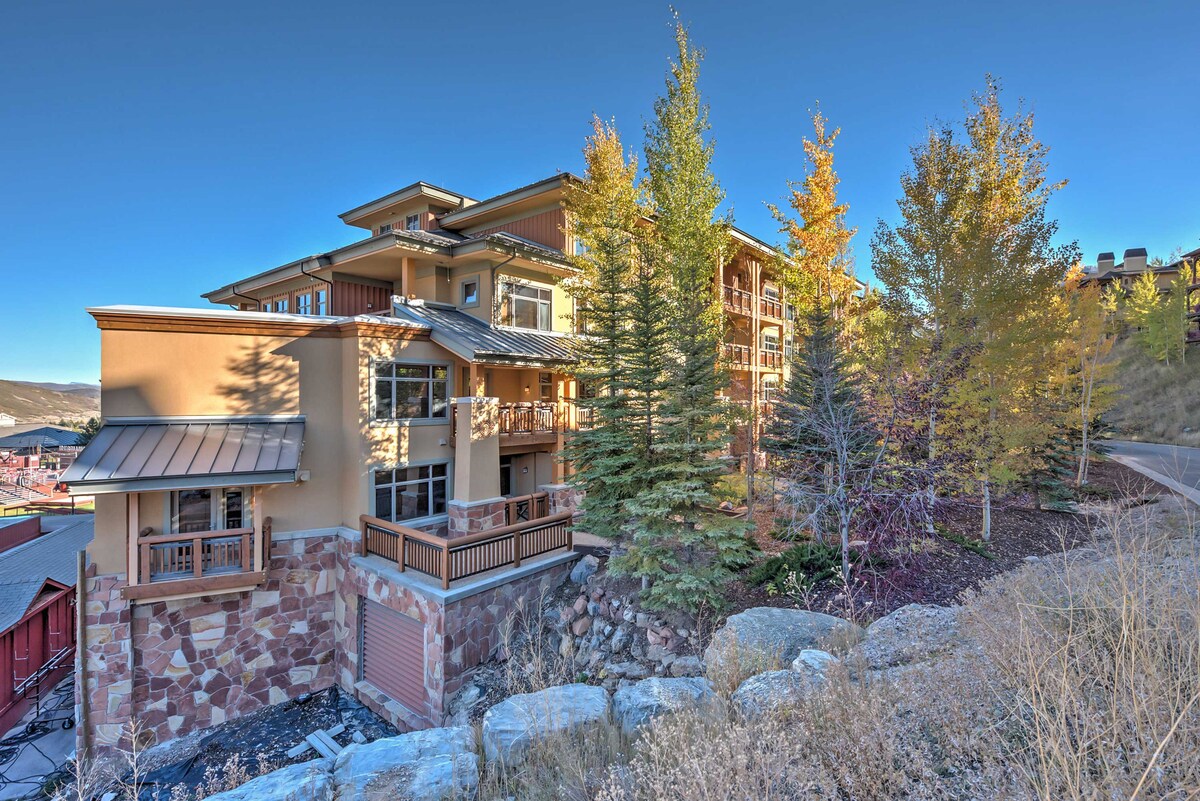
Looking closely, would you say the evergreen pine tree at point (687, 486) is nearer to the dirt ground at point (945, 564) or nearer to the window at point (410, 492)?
the dirt ground at point (945, 564)

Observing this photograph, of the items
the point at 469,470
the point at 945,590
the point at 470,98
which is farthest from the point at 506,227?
the point at 945,590

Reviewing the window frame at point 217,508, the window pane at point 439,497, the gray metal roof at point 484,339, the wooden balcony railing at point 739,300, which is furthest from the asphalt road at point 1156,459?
the window frame at point 217,508

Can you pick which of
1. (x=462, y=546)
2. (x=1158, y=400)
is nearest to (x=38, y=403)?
(x=462, y=546)

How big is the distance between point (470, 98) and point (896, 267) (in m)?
14.4

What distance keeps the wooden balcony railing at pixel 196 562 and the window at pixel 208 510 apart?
Result: 0.49 m

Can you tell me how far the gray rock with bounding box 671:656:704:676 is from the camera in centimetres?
689

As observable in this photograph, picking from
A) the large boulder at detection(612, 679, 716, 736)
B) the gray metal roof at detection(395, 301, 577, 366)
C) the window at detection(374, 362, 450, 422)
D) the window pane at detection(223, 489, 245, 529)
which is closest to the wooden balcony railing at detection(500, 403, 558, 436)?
the gray metal roof at detection(395, 301, 577, 366)

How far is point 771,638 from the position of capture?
6121 millimetres

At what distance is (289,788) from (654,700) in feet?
10.6

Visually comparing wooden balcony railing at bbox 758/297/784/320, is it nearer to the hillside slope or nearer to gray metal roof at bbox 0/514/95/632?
the hillside slope

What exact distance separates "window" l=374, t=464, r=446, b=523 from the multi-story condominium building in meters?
0.04

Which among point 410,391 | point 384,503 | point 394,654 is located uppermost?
point 410,391

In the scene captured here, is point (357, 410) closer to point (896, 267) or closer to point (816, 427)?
point (816, 427)

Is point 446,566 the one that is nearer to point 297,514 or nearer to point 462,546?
point 462,546
